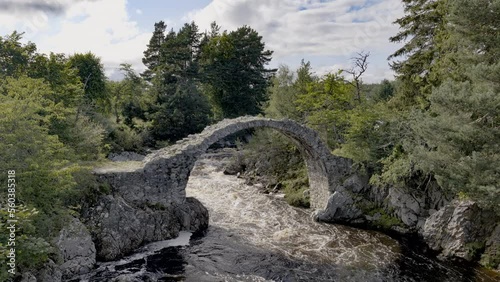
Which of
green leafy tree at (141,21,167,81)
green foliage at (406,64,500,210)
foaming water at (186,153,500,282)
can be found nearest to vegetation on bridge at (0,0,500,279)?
green foliage at (406,64,500,210)

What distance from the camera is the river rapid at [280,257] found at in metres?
12.5

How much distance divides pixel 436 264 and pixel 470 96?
6.70 metres

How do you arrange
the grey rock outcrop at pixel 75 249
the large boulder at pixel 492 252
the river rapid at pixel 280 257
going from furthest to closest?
the large boulder at pixel 492 252 → the river rapid at pixel 280 257 → the grey rock outcrop at pixel 75 249

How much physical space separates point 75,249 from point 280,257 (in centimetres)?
772

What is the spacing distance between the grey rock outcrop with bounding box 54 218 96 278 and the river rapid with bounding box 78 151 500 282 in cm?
46

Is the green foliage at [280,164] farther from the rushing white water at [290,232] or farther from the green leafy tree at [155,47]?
the green leafy tree at [155,47]

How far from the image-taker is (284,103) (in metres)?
33.5

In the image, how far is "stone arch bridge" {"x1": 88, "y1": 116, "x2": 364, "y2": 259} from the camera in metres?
14.0

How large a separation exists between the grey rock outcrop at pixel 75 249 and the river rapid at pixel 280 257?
46 cm

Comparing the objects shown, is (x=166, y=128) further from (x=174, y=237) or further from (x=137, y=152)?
(x=174, y=237)

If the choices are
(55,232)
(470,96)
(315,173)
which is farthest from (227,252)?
(470,96)

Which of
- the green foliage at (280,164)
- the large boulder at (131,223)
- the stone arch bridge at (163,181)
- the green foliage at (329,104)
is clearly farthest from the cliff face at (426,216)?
the large boulder at (131,223)

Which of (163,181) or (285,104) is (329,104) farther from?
(163,181)

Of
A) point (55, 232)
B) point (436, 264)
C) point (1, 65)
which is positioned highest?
point (1, 65)
